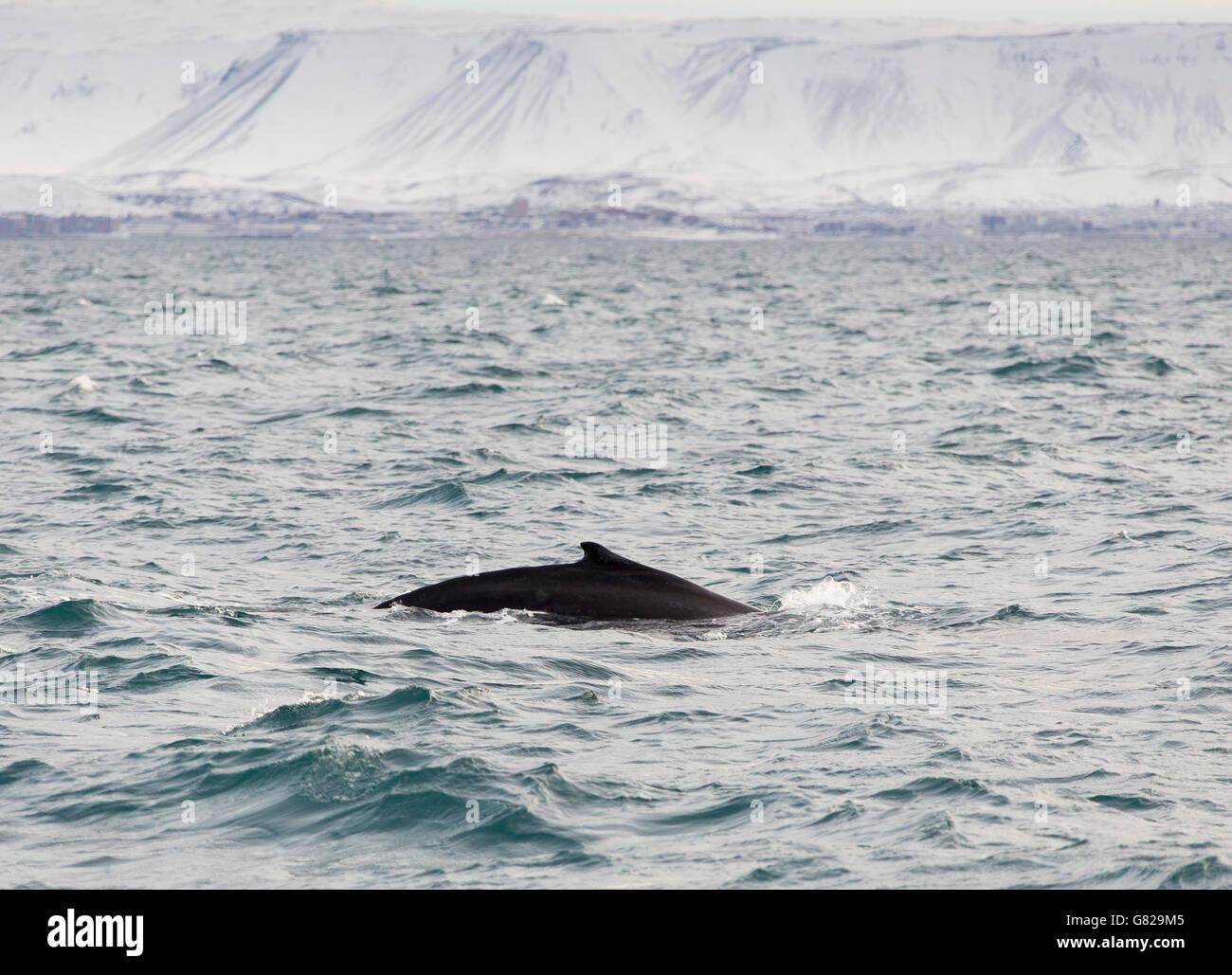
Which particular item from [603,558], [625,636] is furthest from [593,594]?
[625,636]

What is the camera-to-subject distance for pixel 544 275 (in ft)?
353

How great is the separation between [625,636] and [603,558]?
31.8 inches

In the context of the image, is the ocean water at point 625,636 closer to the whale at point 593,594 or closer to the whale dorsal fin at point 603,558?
the whale at point 593,594

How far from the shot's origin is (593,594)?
15.8m

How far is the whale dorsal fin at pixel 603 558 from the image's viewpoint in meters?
15.3

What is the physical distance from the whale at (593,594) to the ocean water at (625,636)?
9.8 inches

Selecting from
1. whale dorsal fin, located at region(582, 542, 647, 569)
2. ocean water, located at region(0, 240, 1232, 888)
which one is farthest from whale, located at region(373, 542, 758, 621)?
ocean water, located at region(0, 240, 1232, 888)

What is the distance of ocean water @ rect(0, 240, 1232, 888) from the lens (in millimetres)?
10203

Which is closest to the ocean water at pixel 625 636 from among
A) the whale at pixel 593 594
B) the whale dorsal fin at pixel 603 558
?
the whale at pixel 593 594

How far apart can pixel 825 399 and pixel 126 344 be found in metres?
24.2
